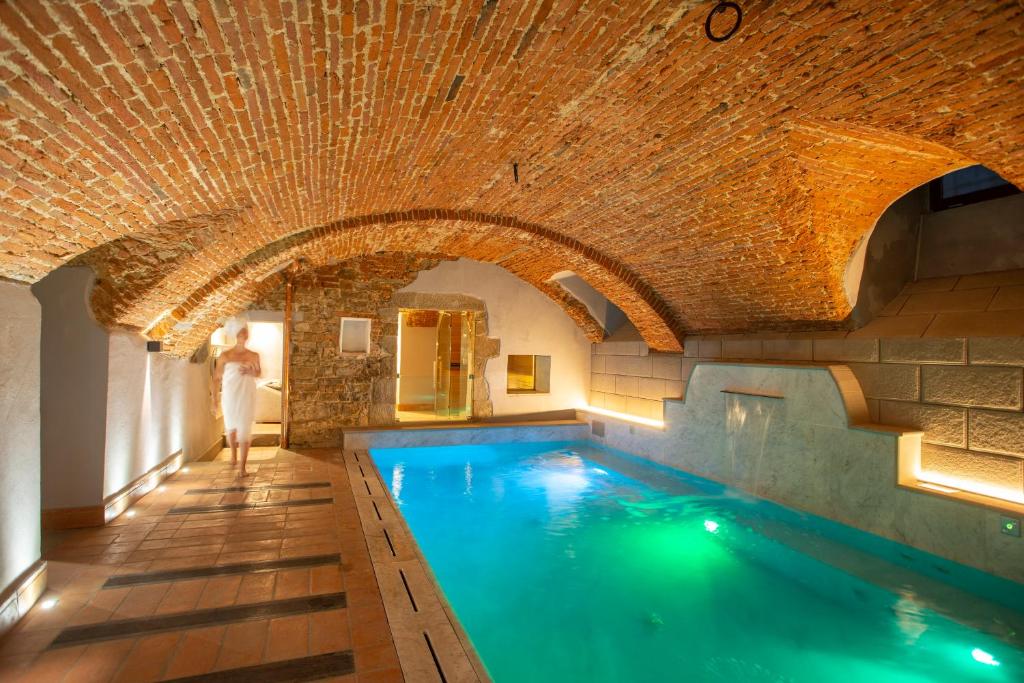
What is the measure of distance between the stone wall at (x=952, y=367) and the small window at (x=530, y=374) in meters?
4.88

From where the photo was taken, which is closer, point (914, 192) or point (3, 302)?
point (3, 302)

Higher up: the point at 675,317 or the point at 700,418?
the point at 675,317

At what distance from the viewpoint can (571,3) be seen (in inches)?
105

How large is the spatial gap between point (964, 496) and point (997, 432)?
618mm

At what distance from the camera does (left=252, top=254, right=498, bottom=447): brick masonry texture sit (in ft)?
28.2

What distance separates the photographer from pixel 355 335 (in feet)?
30.0

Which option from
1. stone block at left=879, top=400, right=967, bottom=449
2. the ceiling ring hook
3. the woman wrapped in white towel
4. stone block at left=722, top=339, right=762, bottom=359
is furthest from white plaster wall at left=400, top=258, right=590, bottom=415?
the ceiling ring hook

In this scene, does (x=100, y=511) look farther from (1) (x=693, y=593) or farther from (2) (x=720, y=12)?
(2) (x=720, y=12)

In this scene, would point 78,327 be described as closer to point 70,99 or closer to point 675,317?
point 70,99

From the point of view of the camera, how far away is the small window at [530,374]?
418 inches

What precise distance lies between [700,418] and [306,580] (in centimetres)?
557

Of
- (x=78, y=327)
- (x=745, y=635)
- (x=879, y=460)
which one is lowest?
(x=745, y=635)

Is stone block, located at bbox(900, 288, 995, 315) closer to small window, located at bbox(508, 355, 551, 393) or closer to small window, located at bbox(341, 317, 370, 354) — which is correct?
small window, located at bbox(508, 355, 551, 393)

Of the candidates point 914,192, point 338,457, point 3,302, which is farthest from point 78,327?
point 914,192
